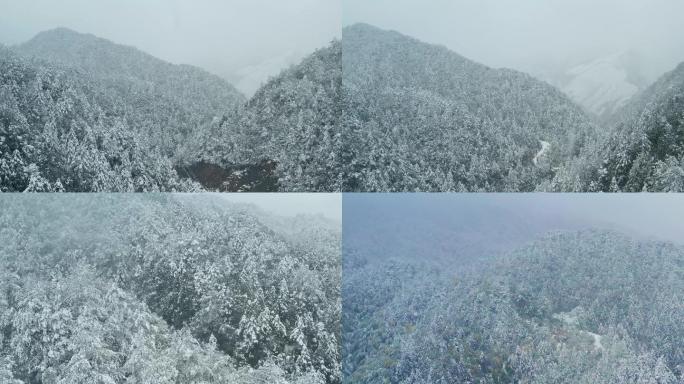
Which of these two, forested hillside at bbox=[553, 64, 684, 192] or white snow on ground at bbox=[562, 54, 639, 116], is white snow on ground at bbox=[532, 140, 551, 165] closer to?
forested hillside at bbox=[553, 64, 684, 192]

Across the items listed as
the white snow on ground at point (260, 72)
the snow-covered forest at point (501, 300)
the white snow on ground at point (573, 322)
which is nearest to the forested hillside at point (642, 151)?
the snow-covered forest at point (501, 300)

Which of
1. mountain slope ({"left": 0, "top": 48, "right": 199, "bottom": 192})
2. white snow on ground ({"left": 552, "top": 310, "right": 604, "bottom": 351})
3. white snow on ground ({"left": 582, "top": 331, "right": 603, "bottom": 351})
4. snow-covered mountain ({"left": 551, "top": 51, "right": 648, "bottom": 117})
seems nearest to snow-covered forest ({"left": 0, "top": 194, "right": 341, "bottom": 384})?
mountain slope ({"left": 0, "top": 48, "right": 199, "bottom": 192})

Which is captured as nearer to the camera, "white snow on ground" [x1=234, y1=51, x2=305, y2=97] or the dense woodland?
the dense woodland

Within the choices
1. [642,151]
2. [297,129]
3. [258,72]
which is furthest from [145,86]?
[642,151]

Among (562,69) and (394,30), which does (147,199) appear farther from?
(562,69)

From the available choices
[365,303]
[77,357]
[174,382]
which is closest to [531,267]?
[365,303]

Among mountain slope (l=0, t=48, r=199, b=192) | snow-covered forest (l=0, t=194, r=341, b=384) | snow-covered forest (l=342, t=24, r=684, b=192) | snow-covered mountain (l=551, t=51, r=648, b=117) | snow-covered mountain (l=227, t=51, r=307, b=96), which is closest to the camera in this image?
snow-covered forest (l=0, t=194, r=341, b=384)

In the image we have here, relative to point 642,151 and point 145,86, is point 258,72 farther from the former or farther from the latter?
point 642,151
